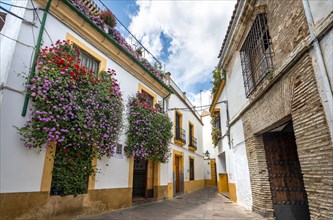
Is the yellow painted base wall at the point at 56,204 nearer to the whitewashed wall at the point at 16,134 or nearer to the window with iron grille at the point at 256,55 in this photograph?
the whitewashed wall at the point at 16,134

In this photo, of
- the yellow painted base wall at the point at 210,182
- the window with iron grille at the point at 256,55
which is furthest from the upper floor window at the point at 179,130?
the yellow painted base wall at the point at 210,182

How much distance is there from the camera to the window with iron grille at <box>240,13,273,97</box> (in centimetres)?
501

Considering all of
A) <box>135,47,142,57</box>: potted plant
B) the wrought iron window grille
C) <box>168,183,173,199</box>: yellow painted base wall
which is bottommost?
<box>168,183,173,199</box>: yellow painted base wall

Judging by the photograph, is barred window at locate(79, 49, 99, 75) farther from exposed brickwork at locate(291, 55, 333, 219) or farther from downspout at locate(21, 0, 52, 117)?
exposed brickwork at locate(291, 55, 333, 219)

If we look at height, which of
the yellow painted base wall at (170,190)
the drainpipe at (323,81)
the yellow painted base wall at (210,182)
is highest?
the drainpipe at (323,81)

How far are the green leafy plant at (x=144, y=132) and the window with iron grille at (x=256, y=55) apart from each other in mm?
3556

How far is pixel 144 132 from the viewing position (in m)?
7.20

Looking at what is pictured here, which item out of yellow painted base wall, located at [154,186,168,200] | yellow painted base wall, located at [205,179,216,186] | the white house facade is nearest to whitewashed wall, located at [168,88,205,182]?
yellow painted base wall, located at [154,186,168,200]

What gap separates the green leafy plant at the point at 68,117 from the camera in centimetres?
396

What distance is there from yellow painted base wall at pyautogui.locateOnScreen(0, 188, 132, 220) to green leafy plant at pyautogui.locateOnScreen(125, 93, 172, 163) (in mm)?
1447

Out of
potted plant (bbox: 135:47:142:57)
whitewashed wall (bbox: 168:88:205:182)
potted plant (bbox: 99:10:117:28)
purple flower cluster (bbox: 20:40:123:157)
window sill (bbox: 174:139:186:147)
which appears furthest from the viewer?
window sill (bbox: 174:139:186:147)

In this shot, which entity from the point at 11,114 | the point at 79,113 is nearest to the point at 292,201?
the point at 79,113

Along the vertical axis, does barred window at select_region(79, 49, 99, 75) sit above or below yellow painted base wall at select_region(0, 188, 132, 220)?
above

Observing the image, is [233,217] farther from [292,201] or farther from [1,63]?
[1,63]
